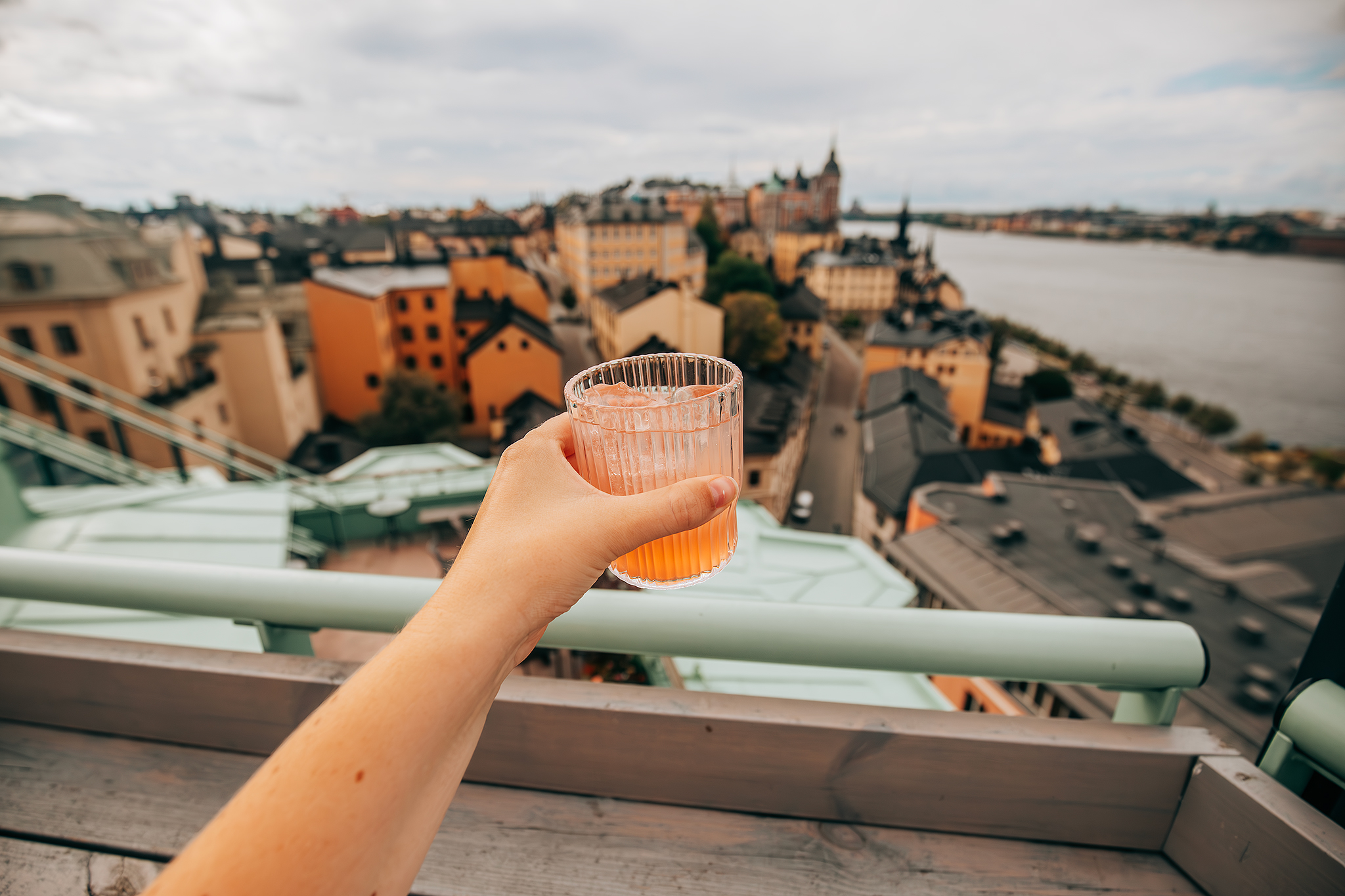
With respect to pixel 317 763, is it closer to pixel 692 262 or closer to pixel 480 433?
pixel 480 433

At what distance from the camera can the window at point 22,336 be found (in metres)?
11.9

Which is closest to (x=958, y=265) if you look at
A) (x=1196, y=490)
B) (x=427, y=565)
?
(x=1196, y=490)

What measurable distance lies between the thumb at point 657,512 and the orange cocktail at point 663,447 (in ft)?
0.53

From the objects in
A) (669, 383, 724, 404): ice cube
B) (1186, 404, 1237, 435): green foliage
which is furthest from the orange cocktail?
(1186, 404, 1237, 435): green foliage

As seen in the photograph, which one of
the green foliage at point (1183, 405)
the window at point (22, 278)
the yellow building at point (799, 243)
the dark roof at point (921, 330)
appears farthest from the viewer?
the yellow building at point (799, 243)

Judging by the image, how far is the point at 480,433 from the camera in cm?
2192

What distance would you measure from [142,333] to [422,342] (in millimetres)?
9384

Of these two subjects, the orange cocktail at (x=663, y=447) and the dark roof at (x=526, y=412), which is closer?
the orange cocktail at (x=663, y=447)

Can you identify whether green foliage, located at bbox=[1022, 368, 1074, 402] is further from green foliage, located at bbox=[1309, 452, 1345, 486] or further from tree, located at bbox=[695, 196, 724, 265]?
tree, located at bbox=[695, 196, 724, 265]

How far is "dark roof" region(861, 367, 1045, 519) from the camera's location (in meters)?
16.5

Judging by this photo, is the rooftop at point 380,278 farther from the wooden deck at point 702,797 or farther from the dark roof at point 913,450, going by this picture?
the wooden deck at point 702,797

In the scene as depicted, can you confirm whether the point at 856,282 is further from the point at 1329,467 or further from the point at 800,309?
the point at 1329,467

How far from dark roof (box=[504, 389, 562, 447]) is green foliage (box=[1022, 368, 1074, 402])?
93.3 feet

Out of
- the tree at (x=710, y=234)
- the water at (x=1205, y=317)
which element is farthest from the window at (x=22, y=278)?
the water at (x=1205, y=317)
